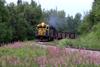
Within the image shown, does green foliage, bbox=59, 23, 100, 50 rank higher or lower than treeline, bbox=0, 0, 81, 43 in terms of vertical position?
lower

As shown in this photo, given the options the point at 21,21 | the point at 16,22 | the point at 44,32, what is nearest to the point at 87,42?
the point at 44,32

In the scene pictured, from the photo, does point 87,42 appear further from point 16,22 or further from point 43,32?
point 16,22

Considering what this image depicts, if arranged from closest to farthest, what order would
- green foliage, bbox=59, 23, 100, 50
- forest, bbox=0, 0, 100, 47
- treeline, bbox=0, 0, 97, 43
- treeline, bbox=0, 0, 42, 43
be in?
green foliage, bbox=59, 23, 100, 50, forest, bbox=0, 0, 100, 47, treeline, bbox=0, 0, 97, 43, treeline, bbox=0, 0, 42, 43

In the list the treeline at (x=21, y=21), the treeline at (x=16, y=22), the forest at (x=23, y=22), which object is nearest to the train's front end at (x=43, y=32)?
the forest at (x=23, y=22)

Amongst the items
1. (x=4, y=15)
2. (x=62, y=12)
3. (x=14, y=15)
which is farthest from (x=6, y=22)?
(x=62, y=12)

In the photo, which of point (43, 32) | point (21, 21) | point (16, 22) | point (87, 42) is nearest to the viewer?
point (87, 42)

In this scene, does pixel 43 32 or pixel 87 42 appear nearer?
pixel 87 42

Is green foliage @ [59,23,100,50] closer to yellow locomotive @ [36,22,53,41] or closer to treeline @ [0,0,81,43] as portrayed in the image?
yellow locomotive @ [36,22,53,41]

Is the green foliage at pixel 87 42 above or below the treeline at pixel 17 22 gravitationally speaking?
below

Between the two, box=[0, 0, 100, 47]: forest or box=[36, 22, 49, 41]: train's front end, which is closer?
box=[36, 22, 49, 41]: train's front end

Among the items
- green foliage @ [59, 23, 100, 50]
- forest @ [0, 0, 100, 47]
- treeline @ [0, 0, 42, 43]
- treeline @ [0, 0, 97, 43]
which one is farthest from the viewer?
treeline @ [0, 0, 42, 43]

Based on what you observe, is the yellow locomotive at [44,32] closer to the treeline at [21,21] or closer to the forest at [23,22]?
the forest at [23,22]

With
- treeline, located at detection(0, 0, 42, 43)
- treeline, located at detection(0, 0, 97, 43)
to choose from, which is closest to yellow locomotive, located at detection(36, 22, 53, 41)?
treeline, located at detection(0, 0, 97, 43)

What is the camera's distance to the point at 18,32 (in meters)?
85.8
